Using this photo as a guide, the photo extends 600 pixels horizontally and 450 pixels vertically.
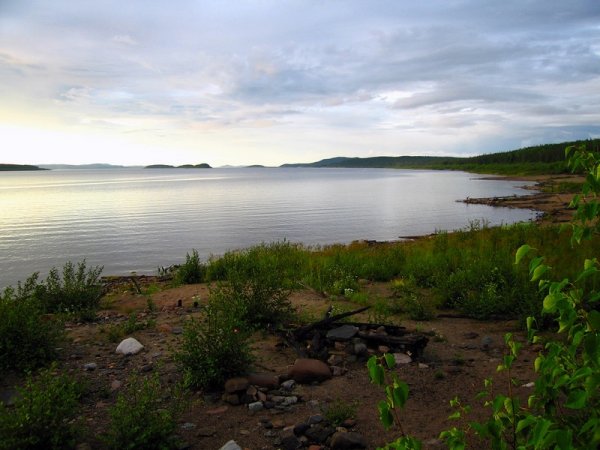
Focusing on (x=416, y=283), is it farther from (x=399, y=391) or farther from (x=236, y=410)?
(x=399, y=391)

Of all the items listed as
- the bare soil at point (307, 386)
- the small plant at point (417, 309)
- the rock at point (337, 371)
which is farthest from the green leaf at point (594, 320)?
the small plant at point (417, 309)

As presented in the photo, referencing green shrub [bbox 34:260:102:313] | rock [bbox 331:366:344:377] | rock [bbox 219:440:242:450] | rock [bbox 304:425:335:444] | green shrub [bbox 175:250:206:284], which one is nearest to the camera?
rock [bbox 219:440:242:450]

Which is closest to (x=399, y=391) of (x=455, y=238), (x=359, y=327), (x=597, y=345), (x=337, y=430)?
(x=597, y=345)

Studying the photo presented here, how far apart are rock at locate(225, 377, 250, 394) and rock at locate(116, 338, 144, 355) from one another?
233cm

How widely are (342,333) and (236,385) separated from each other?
2166 millimetres

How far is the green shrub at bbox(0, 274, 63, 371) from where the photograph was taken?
21.5ft

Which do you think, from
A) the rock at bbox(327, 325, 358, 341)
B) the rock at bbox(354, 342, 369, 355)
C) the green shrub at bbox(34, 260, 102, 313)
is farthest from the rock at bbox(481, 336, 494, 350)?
the green shrub at bbox(34, 260, 102, 313)

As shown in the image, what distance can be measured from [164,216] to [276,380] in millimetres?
36777

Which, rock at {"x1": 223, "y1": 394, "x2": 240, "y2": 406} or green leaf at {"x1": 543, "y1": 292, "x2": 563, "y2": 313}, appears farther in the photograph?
rock at {"x1": 223, "y1": 394, "x2": 240, "y2": 406}

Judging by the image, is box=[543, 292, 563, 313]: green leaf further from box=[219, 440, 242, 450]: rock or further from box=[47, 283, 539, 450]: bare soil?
box=[219, 440, 242, 450]: rock

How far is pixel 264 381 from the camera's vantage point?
241 inches

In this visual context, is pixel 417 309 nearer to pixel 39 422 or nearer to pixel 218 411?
pixel 218 411

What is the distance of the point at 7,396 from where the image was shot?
587cm

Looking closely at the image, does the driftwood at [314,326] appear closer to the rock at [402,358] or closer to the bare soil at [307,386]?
A: the bare soil at [307,386]
